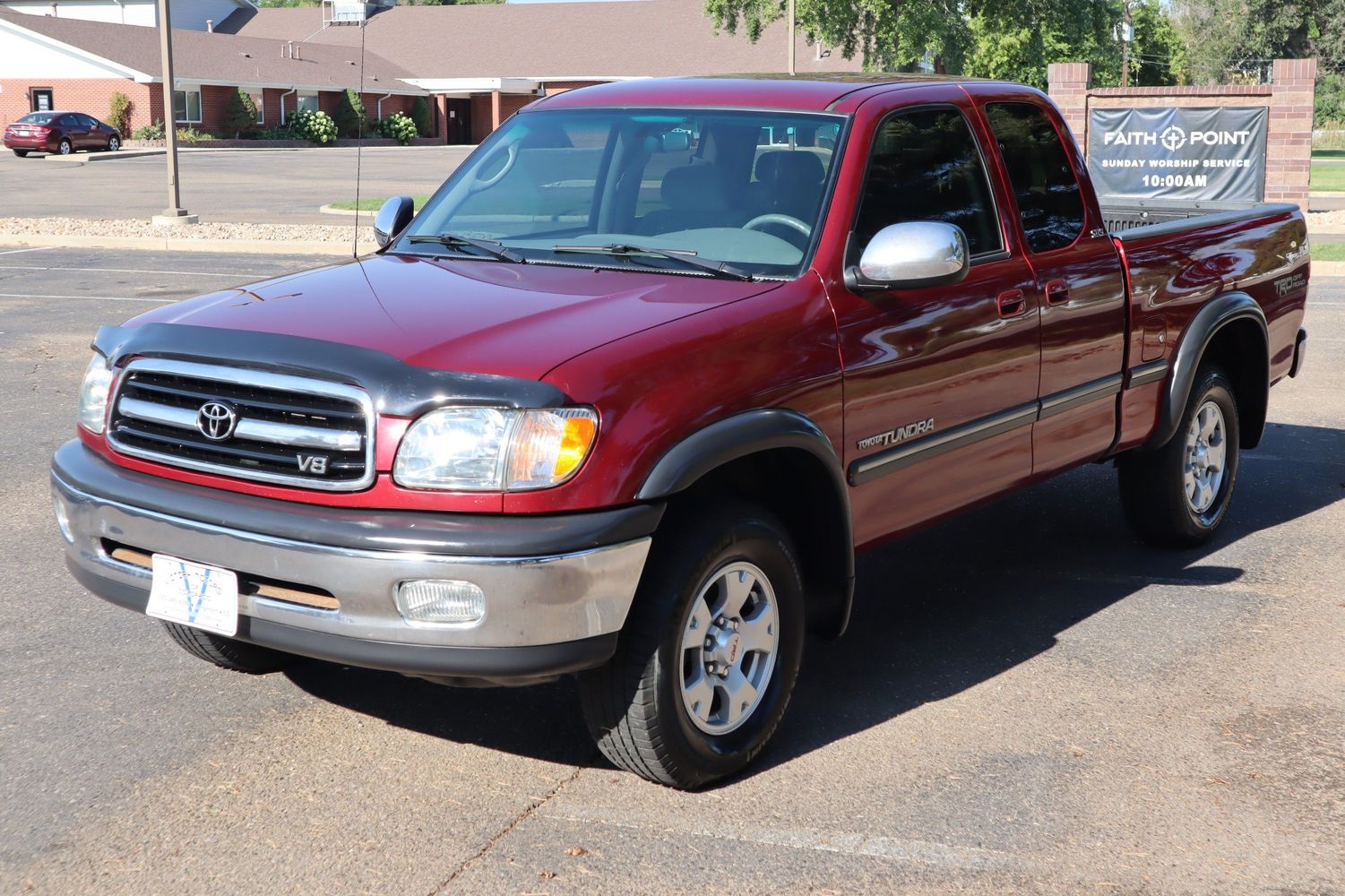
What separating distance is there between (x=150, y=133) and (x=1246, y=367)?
190 ft

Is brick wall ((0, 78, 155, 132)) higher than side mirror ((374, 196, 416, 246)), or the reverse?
brick wall ((0, 78, 155, 132))

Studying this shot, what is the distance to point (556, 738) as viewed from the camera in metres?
4.57

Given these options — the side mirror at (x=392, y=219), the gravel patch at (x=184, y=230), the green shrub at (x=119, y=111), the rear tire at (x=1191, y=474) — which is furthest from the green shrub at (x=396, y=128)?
the side mirror at (x=392, y=219)

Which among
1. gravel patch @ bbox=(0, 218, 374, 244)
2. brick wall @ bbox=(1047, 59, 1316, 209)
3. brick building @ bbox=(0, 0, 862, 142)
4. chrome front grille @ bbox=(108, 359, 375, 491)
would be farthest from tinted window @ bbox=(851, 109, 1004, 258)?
brick building @ bbox=(0, 0, 862, 142)

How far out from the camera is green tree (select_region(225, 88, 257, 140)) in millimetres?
62375

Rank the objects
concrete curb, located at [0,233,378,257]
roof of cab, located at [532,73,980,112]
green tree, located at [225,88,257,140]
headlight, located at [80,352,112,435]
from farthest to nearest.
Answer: green tree, located at [225,88,257,140] → concrete curb, located at [0,233,378,257] → roof of cab, located at [532,73,980,112] → headlight, located at [80,352,112,435]

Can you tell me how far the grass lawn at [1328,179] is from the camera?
34812 mm

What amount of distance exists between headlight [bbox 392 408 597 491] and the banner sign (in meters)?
22.1

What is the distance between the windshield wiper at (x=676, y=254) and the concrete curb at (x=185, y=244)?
54.4 ft

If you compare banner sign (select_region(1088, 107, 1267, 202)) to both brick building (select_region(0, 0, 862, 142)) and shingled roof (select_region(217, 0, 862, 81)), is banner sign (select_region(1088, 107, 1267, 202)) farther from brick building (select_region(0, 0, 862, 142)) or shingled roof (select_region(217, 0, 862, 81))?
shingled roof (select_region(217, 0, 862, 81))

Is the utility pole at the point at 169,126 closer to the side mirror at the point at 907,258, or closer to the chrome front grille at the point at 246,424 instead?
the chrome front grille at the point at 246,424

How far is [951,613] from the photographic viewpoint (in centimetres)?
588

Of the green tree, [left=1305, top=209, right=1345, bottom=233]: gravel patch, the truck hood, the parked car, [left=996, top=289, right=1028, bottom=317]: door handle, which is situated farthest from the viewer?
the green tree

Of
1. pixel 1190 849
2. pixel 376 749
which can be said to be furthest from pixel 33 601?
pixel 1190 849
